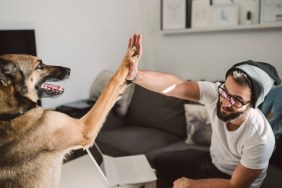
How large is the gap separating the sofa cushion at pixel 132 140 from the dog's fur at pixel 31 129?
113 centimetres

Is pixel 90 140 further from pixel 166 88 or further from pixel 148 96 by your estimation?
pixel 148 96

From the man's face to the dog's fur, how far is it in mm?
459

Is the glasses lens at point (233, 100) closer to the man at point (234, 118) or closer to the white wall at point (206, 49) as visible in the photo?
the man at point (234, 118)

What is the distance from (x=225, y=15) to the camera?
107 inches

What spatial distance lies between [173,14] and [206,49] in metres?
0.56

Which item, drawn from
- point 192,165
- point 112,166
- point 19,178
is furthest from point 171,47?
point 19,178

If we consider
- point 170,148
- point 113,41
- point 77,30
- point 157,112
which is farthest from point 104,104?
point 113,41

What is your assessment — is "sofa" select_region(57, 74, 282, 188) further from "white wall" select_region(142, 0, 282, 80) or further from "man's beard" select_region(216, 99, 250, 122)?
"man's beard" select_region(216, 99, 250, 122)

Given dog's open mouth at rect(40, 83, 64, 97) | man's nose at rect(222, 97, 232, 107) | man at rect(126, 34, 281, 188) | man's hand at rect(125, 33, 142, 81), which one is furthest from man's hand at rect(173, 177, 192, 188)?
dog's open mouth at rect(40, 83, 64, 97)

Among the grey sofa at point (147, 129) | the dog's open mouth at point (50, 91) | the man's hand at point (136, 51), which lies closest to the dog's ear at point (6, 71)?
the dog's open mouth at point (50, 91)

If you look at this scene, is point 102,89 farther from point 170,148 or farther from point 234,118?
point 234,118

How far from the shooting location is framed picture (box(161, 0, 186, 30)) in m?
3.09

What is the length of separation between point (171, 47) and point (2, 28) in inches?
66.5

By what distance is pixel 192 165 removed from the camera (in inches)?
73.4
